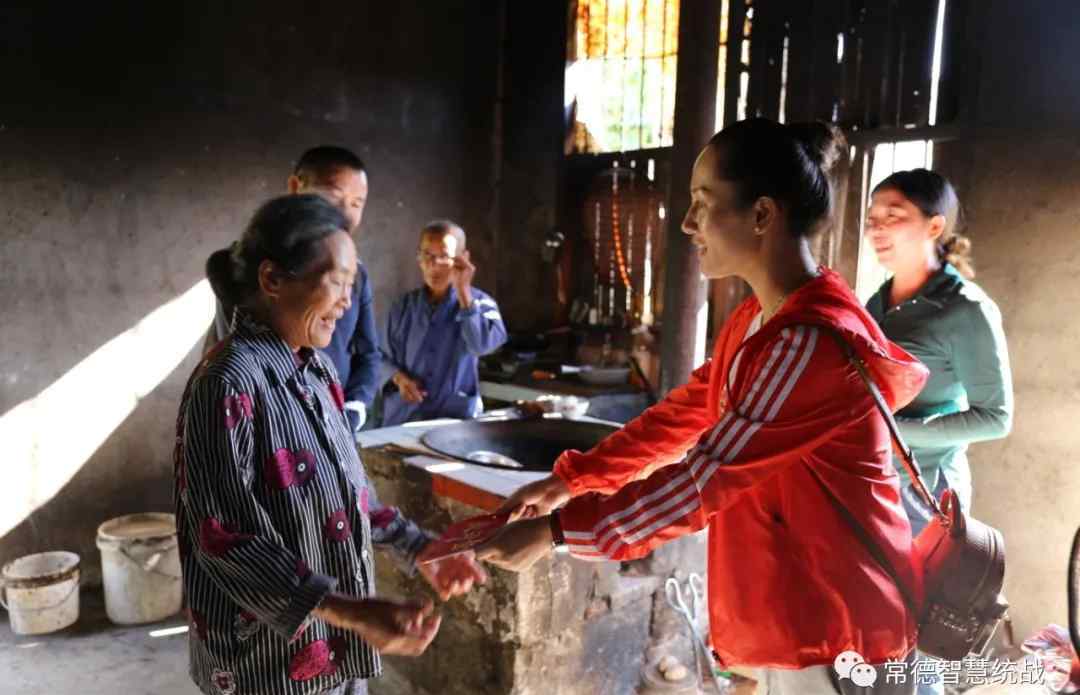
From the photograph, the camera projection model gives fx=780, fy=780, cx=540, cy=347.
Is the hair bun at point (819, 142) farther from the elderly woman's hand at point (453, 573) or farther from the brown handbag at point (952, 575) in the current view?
the elderly woman's hand at point (453, 573)

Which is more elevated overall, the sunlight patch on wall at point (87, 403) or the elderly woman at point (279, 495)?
the elderly woman at point (279, 495)

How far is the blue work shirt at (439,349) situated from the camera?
14.8 feet

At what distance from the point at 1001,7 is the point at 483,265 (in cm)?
465

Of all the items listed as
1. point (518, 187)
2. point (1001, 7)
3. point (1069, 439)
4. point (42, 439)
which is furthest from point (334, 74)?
point (1069, 439)

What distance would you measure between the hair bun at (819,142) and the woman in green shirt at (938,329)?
3.42 ft

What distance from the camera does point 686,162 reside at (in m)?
A: 4.88

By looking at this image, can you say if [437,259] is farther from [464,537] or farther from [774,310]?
[774,310]

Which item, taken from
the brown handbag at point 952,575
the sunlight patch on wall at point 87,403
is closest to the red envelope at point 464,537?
the brown handbag at point 952,575

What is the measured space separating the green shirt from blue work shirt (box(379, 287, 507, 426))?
2.34 m

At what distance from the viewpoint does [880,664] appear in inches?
66.5

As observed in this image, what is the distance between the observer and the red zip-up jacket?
5.36ft

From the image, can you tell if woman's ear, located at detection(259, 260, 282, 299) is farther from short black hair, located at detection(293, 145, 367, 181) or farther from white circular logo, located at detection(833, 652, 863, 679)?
short black hair, located at detection(293, 145, 367, 181)

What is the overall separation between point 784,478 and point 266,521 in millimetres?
1108

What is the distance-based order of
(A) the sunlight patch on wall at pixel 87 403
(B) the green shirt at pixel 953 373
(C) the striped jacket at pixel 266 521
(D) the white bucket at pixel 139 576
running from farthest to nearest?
(A) the sunlight patch on wall at pixel 87 403, (D) the white bucket at pixel 139 576, (B) the green shirt at pixel 953 373, (C) the striped jacket at pixel 266 521
